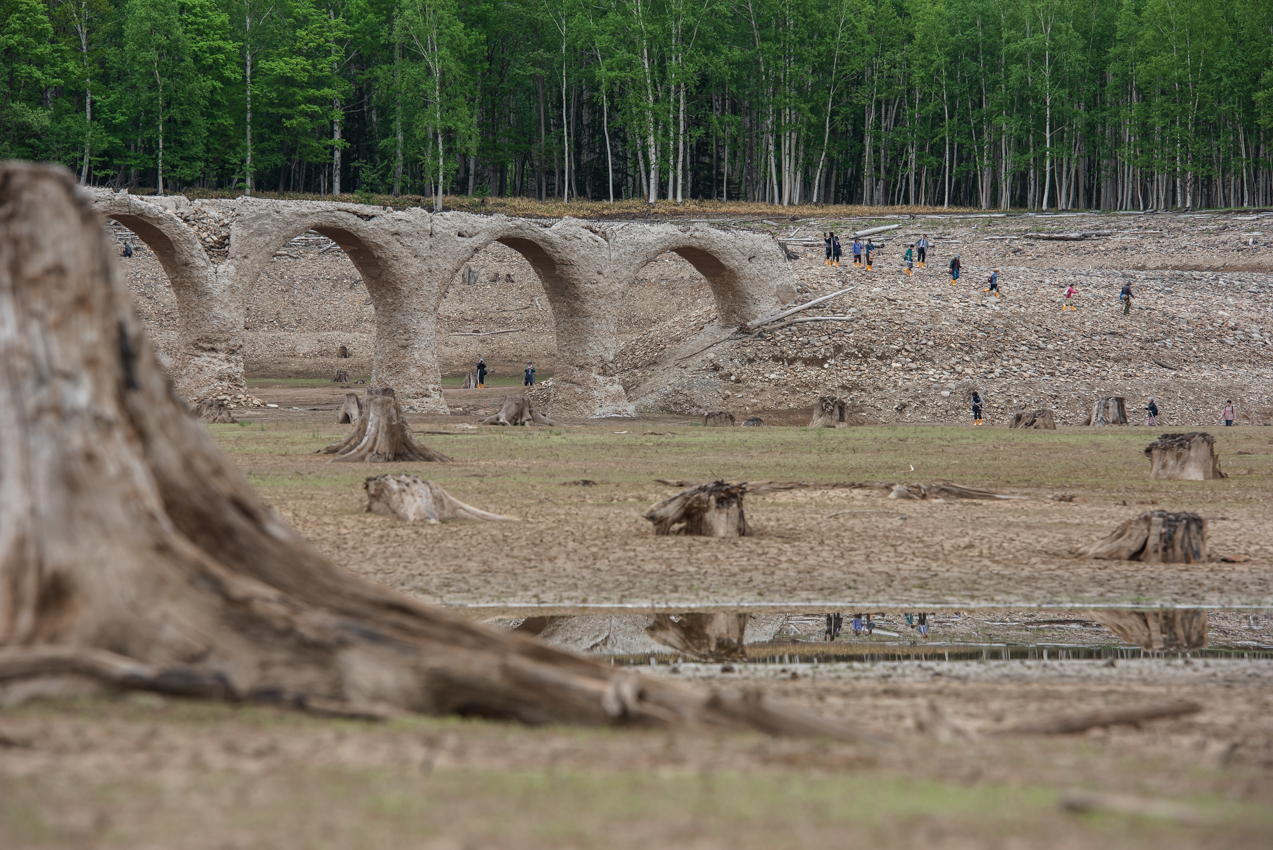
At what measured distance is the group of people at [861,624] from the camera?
8461 millimetres

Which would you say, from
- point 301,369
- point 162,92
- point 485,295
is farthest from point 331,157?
point 301,369

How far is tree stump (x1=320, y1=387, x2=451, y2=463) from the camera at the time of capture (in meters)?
17.6

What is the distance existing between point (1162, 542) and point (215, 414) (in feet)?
63.7

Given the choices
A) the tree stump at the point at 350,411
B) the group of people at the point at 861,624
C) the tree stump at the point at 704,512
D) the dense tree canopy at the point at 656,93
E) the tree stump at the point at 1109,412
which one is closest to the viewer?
the group of people at the point at 861,624

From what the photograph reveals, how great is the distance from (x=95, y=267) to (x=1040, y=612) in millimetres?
7002

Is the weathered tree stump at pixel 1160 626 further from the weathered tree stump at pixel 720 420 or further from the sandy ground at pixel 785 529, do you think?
the weathered tree stump at pixel 720 420

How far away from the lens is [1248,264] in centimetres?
4538

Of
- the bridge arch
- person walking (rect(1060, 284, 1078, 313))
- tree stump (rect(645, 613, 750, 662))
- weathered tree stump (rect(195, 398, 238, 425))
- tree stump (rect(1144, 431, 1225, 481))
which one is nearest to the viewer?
tree stump (rect(645, 613, 750, 662))

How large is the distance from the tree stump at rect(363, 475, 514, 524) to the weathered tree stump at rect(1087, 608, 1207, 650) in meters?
6.35

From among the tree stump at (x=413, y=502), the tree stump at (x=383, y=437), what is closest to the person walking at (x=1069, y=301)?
the tree stump at (x=383, y=437)

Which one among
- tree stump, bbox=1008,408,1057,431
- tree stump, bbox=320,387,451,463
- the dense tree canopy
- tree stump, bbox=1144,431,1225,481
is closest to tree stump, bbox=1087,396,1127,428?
tree stump, bbox=1008,408,1057,431

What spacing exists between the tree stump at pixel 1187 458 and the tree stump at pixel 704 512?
8.02 meters

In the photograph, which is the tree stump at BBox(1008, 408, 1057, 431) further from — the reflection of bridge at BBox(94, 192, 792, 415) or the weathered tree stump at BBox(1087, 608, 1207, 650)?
the weathered tree stump at BBox(1087, 608, 1207, 650)

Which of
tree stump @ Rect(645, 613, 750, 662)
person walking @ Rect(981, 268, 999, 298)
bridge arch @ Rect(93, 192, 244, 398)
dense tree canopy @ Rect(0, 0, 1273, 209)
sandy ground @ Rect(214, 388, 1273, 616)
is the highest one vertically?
dense tree canopy @ Rect(0, 0, 1273, 209)
